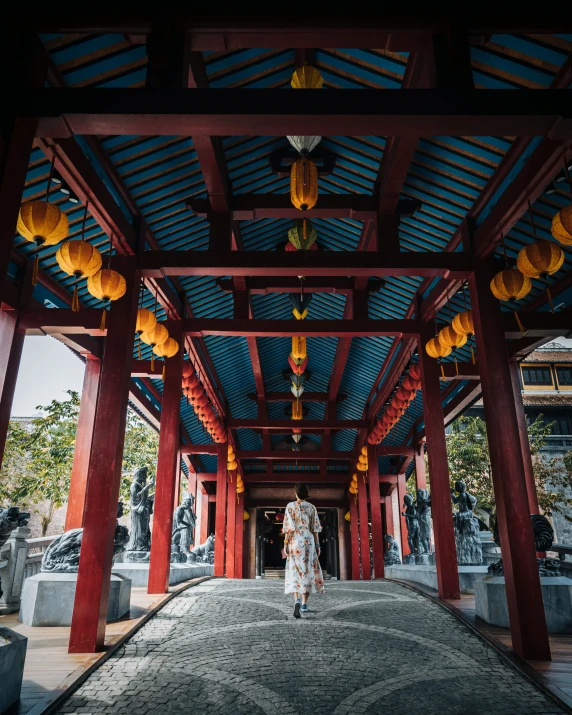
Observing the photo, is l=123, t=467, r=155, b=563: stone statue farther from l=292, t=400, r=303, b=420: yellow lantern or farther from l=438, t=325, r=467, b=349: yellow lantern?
l=438, t=325, r=467, b=349: yellow lantern

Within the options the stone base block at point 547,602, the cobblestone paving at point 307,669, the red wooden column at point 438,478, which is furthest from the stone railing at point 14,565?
the stone base block at point 547,602

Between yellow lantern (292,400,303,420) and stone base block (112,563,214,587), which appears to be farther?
yellow lantern (292,400,303,420)

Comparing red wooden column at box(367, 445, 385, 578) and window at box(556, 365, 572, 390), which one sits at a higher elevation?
window at box(556, 365, 572, 390)

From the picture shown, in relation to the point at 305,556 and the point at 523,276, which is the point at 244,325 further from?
the point at 523,276

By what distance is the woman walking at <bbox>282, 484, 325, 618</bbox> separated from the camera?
566 centimetres

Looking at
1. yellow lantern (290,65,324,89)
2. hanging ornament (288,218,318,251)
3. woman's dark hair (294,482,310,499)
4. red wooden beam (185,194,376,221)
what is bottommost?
woman's dark hair (294,482,310,499)

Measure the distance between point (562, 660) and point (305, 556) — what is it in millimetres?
2722

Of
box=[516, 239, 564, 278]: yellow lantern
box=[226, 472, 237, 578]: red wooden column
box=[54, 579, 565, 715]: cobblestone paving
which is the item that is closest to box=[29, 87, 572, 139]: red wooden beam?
box=[516, 239, 564, 278]: yellow lantern

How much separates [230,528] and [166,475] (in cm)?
902

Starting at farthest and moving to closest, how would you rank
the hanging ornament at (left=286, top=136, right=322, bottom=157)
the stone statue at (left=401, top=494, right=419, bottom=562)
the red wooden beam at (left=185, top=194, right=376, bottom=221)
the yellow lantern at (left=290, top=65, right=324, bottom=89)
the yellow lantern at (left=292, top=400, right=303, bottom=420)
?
the yellow lantern at (left=292, top=400, right=303, bottom=420) → the stone statue at (left=401, top=494, right=419, bottom=562) → the red wooden beam at (left=185, top=194, right=376, bottom=221) → the hanging ornament at (left=286, top=136, right=322, bottom=157) → the yellow lantern at (left=290, top=65, right=324, bottom=89)

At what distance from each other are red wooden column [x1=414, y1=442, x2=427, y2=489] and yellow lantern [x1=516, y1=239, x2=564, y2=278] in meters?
11.8

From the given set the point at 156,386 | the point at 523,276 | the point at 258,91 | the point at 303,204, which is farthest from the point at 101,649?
the point at 156,386

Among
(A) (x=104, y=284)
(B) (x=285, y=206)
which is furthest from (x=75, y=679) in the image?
(B) (x=285, y=206)

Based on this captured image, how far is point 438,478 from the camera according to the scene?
738 cm
